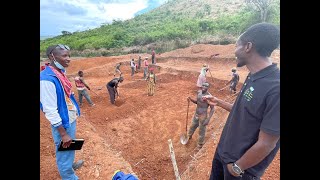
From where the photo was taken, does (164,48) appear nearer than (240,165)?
No

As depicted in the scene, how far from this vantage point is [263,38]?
1565 mm

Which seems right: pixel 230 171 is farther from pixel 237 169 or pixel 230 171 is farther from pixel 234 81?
pixel 234 81

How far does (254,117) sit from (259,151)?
21cm

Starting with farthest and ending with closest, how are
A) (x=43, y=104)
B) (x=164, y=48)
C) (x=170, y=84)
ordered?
1. (x=164, y=48)
2. (x=170, y=84)
3. (x=43, y=104)

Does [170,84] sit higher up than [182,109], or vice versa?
[170,84]

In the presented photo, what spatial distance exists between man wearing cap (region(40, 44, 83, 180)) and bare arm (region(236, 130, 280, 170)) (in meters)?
1.75

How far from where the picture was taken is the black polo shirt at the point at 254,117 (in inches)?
A: 55.7

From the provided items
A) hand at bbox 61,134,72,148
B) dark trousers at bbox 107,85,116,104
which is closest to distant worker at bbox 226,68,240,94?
dark trousers at bbox 107,85,116,104

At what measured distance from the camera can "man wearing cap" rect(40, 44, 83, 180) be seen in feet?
7.95
